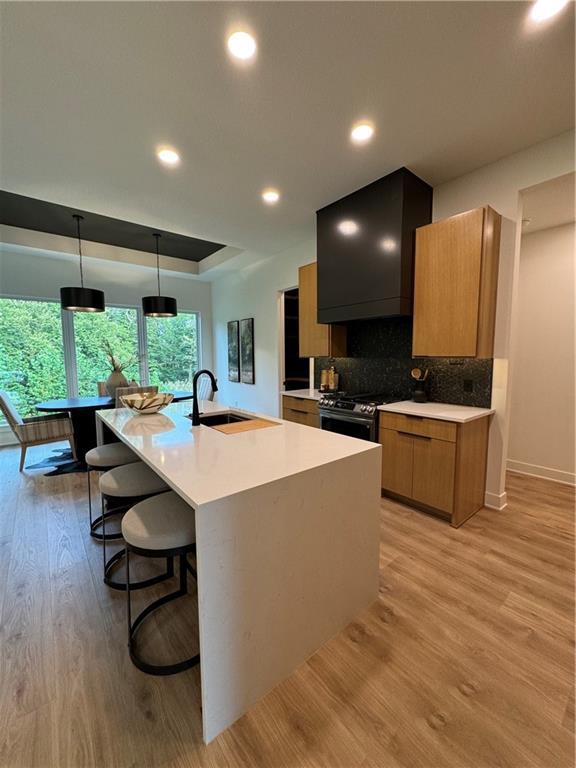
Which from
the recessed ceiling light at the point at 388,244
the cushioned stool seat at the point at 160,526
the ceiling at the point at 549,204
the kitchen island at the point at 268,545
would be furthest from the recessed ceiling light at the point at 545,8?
the cushioned stool seat at the point at 160,526

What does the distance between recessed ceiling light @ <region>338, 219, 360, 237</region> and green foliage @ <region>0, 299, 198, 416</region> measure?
14.5 ft

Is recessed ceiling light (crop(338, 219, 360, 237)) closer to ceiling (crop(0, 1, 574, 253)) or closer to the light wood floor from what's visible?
ceiling (crop(0, 1, 574, 253))

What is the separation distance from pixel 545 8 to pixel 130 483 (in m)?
3.04

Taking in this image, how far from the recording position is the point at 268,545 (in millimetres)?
1228

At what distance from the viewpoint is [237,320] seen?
236 inches

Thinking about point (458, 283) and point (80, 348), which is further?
point (80, 348)

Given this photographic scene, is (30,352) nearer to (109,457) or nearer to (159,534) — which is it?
(109,457)

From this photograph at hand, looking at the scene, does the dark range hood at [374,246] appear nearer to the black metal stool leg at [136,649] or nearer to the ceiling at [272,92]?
the ceiling at [272,92]

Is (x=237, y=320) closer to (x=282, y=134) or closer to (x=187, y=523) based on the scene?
(x=282, y=134)

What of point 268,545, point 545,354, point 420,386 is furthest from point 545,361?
point 268,545

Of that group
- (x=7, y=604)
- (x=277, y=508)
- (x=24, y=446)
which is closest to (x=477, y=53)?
(x=277, y=508)

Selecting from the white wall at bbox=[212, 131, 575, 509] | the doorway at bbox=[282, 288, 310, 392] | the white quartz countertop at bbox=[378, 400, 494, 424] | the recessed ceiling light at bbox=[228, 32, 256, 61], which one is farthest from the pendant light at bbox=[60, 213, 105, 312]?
the white wall at bbox=[212, 131, 575, 509]

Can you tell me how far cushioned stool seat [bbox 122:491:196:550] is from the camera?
1.27 meters

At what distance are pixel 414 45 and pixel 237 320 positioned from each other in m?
4.71
